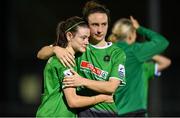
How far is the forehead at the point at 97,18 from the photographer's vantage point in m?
5.01

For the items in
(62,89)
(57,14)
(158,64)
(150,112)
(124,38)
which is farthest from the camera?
(57,14)

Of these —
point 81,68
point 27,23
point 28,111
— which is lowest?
point 28,111

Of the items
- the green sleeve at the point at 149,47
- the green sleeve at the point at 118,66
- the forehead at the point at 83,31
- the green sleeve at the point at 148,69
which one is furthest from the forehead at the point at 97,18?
the green sleeve at the point at 148,69

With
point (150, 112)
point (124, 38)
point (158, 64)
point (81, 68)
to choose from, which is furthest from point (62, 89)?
point (150, 112)

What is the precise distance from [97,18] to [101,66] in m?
0.34

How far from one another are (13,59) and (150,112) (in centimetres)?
253

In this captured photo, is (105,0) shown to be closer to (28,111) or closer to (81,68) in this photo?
(28,111)

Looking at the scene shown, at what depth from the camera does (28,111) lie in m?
11.8

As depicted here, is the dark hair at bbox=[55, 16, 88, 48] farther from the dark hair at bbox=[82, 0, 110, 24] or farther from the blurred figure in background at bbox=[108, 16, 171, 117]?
the blurred figure in background at bbox=[108, 16, 171, 117]

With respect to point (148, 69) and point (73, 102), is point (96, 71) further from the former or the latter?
point (148, 69)

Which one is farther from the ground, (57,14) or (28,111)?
(57,14)

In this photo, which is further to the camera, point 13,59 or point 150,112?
point 13,59

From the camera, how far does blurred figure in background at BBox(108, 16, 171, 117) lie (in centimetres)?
636

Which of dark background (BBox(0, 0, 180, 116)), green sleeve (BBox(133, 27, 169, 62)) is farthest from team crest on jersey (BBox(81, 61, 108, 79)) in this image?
dark background (BBox(0, 0, 180, 116))
